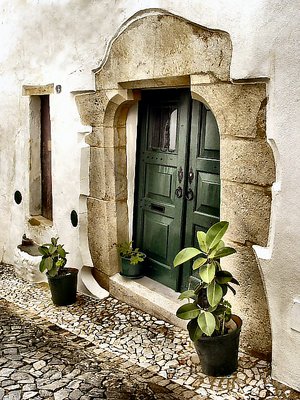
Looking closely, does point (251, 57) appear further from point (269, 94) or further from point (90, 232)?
point (90, 232)

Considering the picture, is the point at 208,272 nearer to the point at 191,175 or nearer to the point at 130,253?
the point at 191,175

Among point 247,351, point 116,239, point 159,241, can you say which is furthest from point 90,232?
point 247,351

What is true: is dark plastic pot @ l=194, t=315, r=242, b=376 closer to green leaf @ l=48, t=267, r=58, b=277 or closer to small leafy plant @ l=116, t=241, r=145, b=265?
small leafy plant @ l=116, t=241, r=145, b=265

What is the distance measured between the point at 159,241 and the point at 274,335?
1.59 meters

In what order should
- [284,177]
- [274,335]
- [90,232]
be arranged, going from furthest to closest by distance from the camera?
[90,232]
[274,335]
[284,177]

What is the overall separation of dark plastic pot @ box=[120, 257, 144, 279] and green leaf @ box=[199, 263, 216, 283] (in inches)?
58.4

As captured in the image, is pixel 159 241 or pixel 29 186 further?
pixel 29 186

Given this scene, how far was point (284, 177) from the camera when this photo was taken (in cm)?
281

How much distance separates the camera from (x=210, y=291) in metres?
2.97

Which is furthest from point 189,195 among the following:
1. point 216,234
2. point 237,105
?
point 237,105

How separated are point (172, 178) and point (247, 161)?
3.63 feet

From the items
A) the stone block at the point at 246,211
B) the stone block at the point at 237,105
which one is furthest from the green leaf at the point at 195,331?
the stone block at the point at 237,105

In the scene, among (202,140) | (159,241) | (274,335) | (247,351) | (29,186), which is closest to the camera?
(274,335)

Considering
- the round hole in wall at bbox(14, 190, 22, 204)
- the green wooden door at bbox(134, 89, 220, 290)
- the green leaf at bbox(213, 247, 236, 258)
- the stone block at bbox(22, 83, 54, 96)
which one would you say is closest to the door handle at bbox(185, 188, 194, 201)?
the green wooden door at bbox(134, 89, 220, 290)
